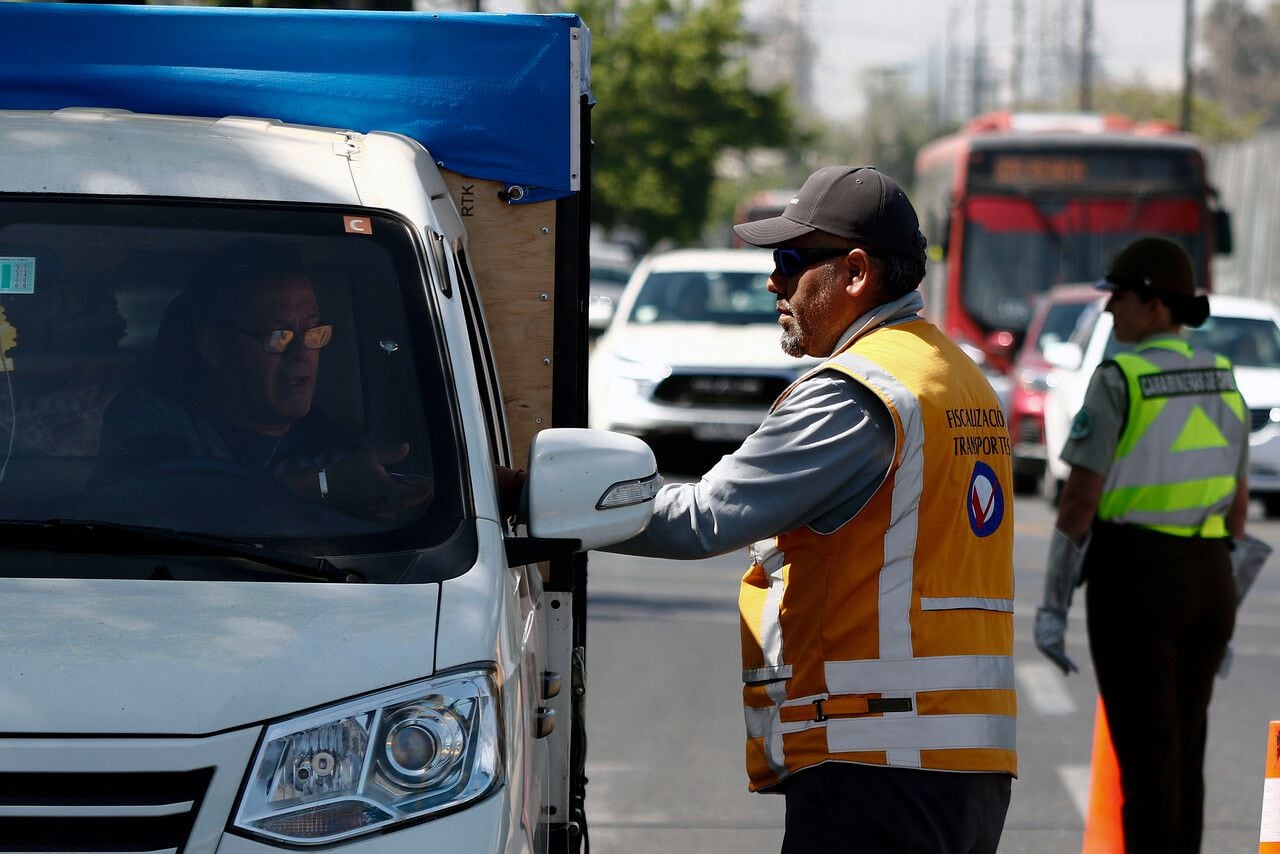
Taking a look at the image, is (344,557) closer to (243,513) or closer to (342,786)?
(243,513)

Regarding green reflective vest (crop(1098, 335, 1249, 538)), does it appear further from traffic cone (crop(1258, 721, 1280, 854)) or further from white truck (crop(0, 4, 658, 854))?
white truck (crop(0, 4, 658, 854))

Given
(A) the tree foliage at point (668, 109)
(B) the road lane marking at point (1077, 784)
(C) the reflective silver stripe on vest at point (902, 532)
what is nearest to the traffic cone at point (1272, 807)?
(C) the reflective silver stripe on vest at point (902, 532)

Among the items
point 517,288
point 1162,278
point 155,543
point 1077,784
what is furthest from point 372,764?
point 1077,784

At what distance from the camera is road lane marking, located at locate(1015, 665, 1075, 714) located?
329 inches

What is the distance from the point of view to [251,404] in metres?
3.34

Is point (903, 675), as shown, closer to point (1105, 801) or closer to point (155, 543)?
point (155, 543)

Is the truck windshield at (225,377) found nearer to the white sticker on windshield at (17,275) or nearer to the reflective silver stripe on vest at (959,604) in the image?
the white sticker on windshield at (17,275)

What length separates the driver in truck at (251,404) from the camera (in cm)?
322

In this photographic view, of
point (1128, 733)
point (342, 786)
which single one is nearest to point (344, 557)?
point (342, 786)

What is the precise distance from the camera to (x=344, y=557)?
305 centimetres

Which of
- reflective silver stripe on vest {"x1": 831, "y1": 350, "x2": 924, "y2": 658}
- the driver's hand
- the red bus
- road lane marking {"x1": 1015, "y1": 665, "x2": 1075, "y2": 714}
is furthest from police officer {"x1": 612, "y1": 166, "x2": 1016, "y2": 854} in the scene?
the red bus

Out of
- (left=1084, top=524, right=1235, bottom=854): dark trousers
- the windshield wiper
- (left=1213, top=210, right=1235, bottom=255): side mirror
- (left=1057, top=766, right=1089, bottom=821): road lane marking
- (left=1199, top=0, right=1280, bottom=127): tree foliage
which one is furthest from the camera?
(left=1199, top=0, right=1280, bottom=127): tree foliage

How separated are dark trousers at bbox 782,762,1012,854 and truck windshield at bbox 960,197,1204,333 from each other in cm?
1799

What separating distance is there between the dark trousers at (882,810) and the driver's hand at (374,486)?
2.82 feet
